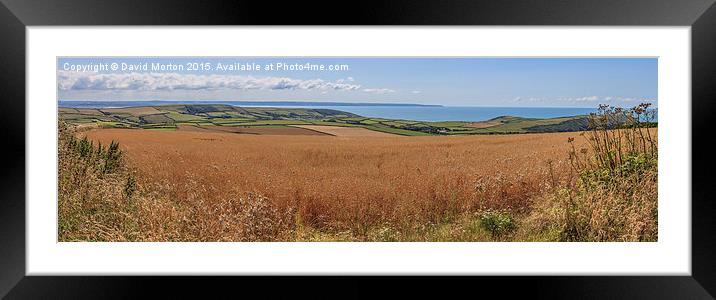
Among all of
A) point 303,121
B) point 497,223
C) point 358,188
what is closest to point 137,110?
point 303,121

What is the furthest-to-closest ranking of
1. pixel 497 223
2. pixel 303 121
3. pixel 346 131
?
pixel 346 131
pixel 303 121
pixel 497 223

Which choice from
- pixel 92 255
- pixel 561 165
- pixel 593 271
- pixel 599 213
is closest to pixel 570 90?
pixel 561 165

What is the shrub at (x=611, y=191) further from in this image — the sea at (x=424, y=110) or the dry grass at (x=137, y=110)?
the dry grass at (x=137, y=110)

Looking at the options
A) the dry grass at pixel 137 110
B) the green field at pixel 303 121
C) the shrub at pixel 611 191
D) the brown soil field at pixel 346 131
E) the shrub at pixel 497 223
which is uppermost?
the dry grass at pixel 137 110
